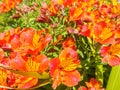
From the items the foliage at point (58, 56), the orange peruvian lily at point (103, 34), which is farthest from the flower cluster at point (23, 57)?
the orange peruvian lily at point (103, 34)

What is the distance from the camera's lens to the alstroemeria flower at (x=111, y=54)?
83 cm

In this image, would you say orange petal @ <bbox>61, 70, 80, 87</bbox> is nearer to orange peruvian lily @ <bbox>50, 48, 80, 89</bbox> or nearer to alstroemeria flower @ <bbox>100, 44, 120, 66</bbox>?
orange peruvian lily @ <bbox>50, 48, 80, 89</bbox>

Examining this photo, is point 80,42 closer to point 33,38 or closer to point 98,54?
point 98,54

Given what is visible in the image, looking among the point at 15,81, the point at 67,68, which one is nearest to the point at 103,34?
the point at 67,68

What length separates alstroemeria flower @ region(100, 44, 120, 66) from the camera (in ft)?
2.73

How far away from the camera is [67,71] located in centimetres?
78

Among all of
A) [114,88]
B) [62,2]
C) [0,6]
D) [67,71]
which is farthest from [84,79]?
[0,6]

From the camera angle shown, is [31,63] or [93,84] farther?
[93,84]

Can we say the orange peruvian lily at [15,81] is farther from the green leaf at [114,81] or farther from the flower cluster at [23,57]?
the green leaf at [114,81]

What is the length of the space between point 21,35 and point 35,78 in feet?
0.51

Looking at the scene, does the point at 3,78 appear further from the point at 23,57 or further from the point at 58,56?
the point at 58,56

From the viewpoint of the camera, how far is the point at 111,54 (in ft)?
2.86

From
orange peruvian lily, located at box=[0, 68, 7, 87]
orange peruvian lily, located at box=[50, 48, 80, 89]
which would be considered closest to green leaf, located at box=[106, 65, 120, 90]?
orange peruvian lily, located at box=[50, 48, 80, 89]

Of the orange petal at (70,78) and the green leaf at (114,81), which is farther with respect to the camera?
the green leaf at (114,81)
